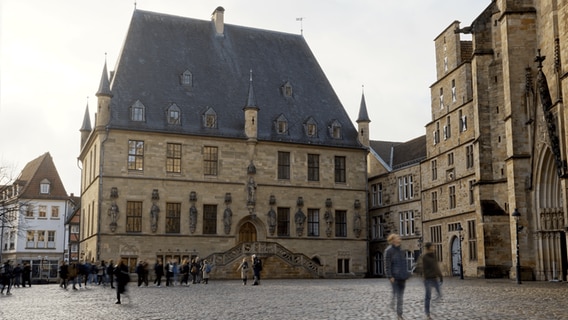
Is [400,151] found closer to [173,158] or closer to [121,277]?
[173,158]

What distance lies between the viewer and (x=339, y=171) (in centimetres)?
4844

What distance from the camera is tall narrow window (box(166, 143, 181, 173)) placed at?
4350 centimetres

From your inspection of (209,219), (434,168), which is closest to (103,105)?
(209,219)

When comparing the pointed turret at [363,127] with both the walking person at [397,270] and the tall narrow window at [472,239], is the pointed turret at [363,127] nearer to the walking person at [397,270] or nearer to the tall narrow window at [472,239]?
the tall narrow window at [472,239]

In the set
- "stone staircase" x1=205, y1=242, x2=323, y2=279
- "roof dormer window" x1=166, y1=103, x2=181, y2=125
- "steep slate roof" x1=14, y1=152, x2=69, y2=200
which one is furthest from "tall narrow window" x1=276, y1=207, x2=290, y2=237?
"steep slate roof" x1=14, y1=152, x2=69, y2=200

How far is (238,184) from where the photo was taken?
147ft

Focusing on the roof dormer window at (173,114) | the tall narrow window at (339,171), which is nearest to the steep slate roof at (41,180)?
the roof dormer window at (173,114)

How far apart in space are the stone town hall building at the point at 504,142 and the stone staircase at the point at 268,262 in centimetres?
851

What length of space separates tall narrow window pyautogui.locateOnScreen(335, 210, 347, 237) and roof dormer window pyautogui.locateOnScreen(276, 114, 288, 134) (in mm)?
6609

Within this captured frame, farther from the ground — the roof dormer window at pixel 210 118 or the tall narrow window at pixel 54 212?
the roof dormer window at pixel 210 118

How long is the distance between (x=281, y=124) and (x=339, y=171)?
207 inches

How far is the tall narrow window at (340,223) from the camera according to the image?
47.6m

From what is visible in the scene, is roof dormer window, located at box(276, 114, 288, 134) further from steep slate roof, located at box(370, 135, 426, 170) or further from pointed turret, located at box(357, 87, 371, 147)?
steep slate roof, located at box(370, 135, 426, 170)

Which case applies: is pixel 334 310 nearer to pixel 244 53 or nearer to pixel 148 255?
pixel 148 255
